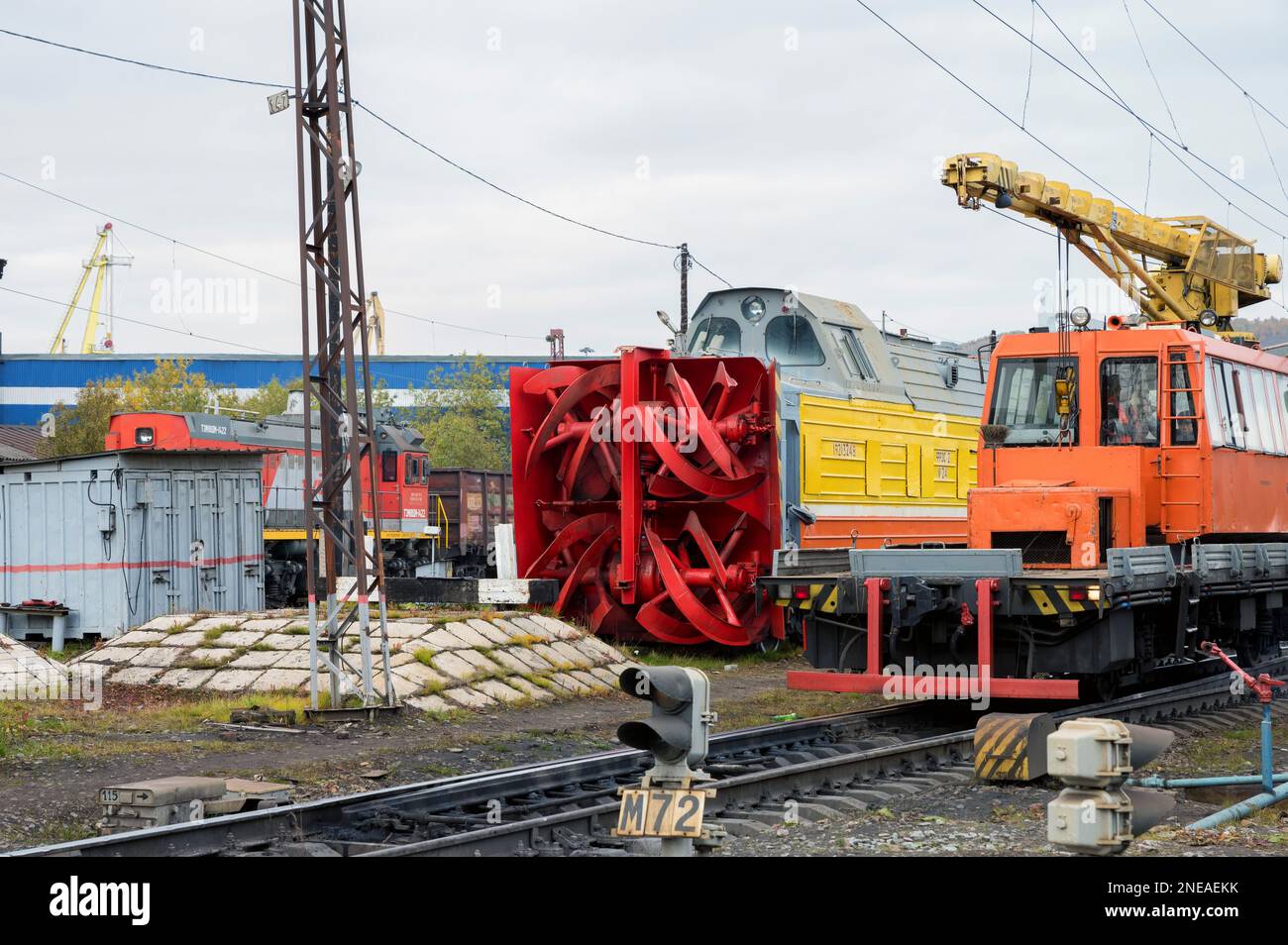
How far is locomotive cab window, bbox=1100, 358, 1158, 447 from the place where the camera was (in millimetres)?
13227

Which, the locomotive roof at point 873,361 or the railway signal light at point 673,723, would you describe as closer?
the railway signal light at point 673,723

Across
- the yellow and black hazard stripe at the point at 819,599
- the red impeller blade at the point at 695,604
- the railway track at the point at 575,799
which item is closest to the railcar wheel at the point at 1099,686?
the railway track at the point at 575,799

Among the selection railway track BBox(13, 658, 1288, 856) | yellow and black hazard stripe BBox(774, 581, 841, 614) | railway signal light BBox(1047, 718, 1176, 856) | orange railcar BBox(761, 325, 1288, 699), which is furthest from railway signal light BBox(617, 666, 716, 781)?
yellow and black hazard stripe BBox(774, 581, 841, 614)

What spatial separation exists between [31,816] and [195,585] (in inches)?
494

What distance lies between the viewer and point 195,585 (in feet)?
68.7

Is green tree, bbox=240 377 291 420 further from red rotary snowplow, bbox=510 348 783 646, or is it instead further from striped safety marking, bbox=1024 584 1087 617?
striped safety marking, bbox=1024 584 1087 617

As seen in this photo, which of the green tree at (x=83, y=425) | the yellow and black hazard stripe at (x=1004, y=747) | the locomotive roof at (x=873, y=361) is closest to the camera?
the yellow and black hazard stripe at (x=1004, y=747)

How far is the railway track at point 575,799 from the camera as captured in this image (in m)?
7.41

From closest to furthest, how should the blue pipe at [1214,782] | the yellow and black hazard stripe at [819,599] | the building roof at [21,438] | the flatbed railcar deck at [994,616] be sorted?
the blue pipe at [1214,782] < the flatbed railcar deck at [994,616] < the yellow and black hazard stripe at [819,599] < the building roof at [21,438]

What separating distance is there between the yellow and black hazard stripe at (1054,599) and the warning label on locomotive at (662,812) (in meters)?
6.37

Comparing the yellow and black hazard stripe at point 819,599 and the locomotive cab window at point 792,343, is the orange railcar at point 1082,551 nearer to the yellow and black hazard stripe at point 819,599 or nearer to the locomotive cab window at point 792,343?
the yellow and black hazard stripe at point 819,599

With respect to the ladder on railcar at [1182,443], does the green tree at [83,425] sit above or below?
above
